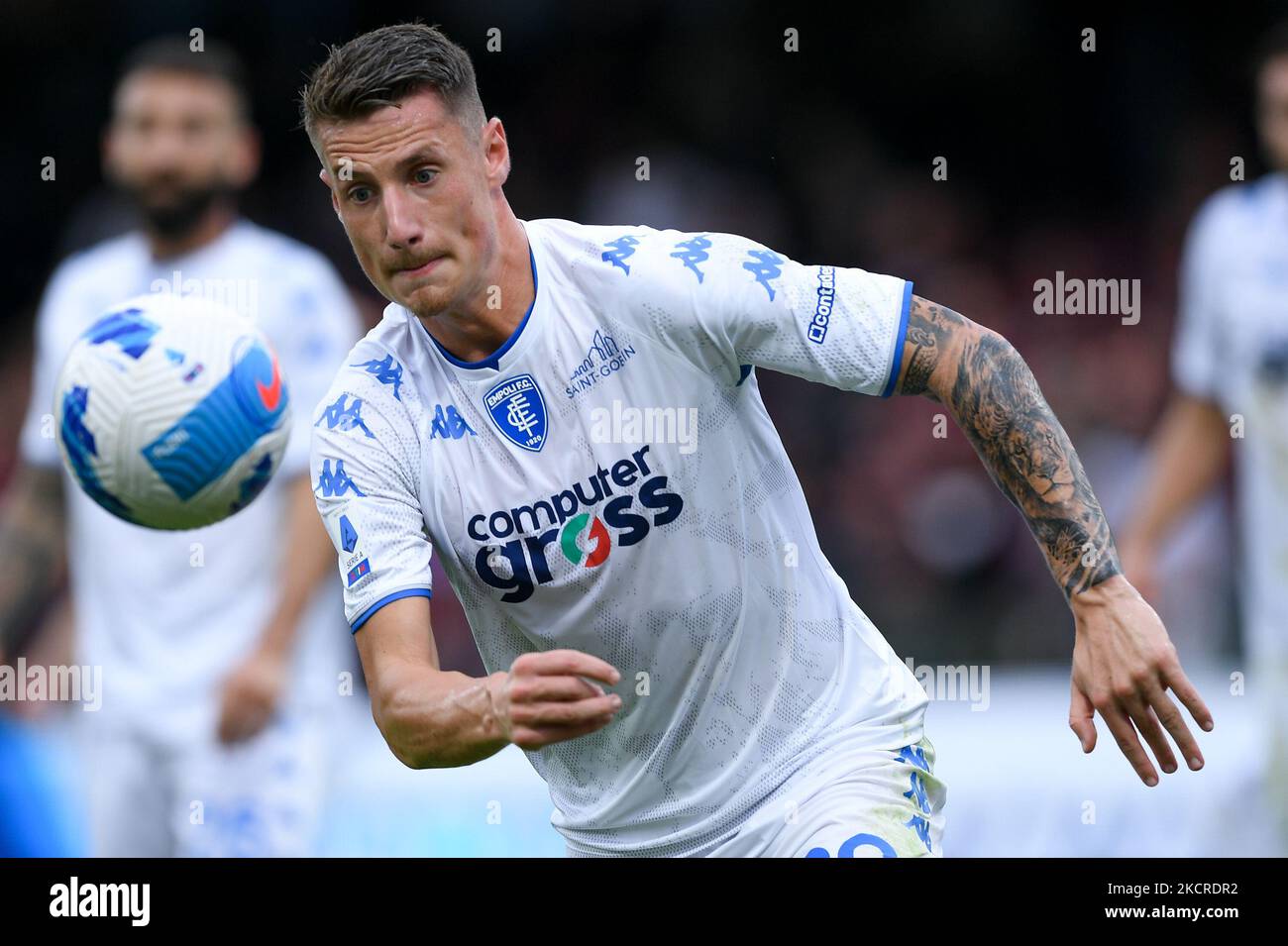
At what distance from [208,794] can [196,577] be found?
912 millimetres

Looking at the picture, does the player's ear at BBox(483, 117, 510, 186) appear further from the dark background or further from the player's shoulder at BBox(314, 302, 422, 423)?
the dark background

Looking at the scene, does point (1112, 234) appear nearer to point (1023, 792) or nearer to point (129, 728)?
point (1023, 792)

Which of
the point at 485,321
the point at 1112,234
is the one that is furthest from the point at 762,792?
the point at 1112,234

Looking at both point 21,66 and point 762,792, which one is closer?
point 762,792

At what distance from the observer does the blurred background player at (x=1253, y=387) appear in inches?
296

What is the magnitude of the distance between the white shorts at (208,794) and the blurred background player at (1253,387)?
3.58 metres

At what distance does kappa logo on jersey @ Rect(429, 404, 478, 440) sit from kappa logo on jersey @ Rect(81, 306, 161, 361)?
0.72 metres

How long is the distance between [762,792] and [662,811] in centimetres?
26

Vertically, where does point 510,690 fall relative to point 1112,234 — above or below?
below

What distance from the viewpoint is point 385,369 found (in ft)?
13.7

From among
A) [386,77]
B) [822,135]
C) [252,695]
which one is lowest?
[252,695]

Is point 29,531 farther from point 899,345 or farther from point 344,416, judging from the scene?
point 899,345

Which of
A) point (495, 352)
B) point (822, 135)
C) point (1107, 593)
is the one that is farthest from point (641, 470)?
point (822, 135)

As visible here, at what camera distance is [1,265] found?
37.6 feet
